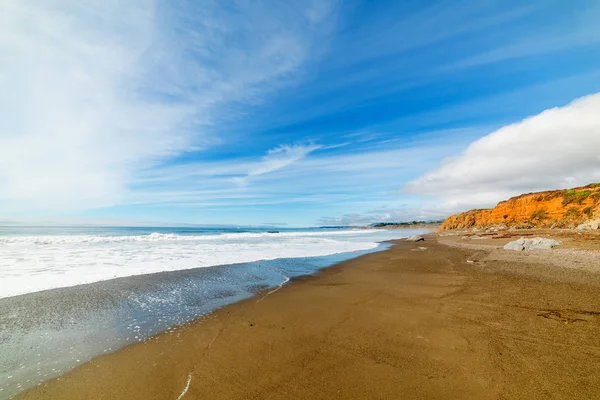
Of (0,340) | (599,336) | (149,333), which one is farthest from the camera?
(149,333)

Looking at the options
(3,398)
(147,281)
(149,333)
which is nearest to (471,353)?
(149,333)

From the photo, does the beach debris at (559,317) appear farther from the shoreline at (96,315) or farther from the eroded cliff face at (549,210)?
the eroded cliff face at (549,210)

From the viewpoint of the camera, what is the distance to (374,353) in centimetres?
427

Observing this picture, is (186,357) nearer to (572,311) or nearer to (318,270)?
(572,311)

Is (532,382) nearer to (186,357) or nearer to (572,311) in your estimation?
(572,311)

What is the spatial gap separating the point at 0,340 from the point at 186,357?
374 centimetres

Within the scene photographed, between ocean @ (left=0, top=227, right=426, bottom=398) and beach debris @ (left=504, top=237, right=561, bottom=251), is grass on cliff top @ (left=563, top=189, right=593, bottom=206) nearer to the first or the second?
beach debris @ (left=504, top=237, right=561, bottom=251)

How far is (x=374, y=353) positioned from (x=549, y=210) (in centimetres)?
4473

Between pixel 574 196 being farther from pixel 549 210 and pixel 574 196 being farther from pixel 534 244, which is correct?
pixel 534 244

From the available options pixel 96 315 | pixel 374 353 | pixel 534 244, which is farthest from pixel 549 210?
pixel 96 315

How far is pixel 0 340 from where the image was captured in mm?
4910

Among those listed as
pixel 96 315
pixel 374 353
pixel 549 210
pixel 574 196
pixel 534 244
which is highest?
pixel 574 196

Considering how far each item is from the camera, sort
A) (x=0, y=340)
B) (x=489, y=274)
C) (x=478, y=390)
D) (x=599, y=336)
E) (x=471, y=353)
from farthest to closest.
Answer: (x=489, y=274), (x=0, y=340), (x=599, y=336), (x=471, y=353), (x=478, y=390)

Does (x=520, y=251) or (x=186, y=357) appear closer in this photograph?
(x=186, y=357)
